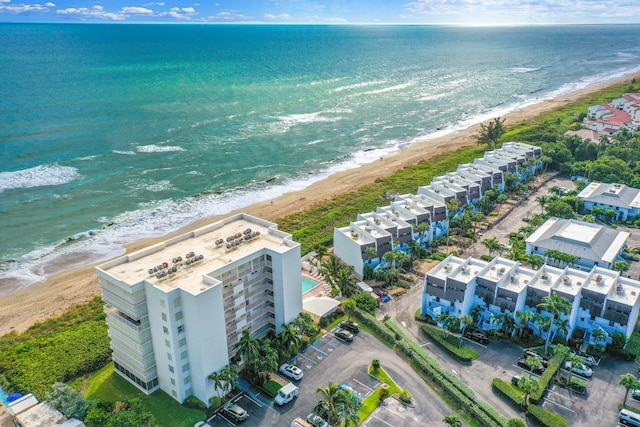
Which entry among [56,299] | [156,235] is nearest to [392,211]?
[156,235]

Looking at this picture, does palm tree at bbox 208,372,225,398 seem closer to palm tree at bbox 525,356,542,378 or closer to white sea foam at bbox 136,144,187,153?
palm tree at bbox 525,356,542,378

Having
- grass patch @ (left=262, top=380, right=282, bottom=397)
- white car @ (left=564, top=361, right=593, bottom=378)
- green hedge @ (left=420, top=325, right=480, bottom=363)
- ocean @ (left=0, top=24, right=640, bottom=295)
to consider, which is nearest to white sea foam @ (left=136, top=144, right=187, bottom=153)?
ocean @ (left=0, top=24, right=640, bottom=295)

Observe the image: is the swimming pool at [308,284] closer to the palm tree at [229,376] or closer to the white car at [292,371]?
the white car at [292,371]

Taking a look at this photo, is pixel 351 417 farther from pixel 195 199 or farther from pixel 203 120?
pixel 203 120

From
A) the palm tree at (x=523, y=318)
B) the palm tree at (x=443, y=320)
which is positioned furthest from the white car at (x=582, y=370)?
the palm tree at (x=443, y=320)

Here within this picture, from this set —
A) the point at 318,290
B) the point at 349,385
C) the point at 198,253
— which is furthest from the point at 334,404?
the point at 318,290
